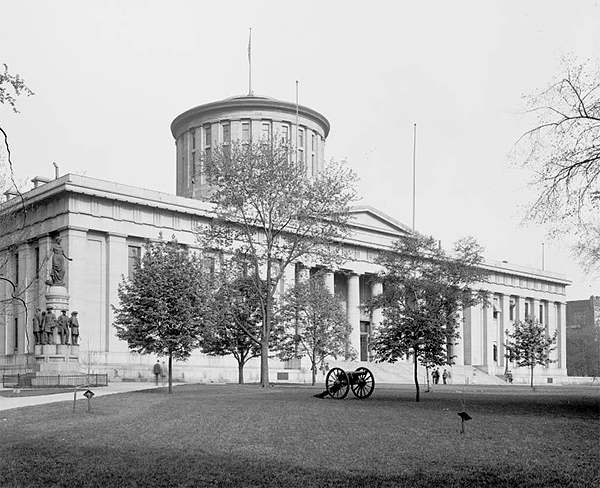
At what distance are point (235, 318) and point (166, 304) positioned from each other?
11625 millimetres

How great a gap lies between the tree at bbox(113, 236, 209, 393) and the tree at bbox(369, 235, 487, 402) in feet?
29.4

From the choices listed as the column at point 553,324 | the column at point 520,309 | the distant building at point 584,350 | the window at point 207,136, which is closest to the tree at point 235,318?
the window at point 207,136

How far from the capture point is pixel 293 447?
1805 centimetres

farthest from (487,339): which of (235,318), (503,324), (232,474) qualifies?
(232,474)

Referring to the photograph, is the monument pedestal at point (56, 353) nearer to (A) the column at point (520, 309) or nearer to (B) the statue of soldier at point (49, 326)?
(B) the statue of soldier at point (49, 326)

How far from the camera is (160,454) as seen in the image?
17.0 m

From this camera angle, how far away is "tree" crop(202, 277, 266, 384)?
47.6 m

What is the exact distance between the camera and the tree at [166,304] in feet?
127

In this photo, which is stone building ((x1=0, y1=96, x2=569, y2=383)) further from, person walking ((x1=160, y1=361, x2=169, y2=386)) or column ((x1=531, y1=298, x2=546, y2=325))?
column ((x1=531, y1=298, x2=546, y2=325))

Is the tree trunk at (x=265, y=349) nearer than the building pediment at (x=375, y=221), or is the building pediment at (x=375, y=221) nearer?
the tree trunk at (x=265, y=349)

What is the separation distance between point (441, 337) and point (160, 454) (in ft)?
66.6

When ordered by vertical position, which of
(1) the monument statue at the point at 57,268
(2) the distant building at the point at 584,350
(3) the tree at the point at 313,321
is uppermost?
(1) the monument statue at the point at 57,268

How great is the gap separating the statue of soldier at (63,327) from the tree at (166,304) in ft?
17.9

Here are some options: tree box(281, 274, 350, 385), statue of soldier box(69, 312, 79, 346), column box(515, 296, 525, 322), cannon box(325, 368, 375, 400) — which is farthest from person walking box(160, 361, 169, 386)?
column box(515, 296, 525, 322)
